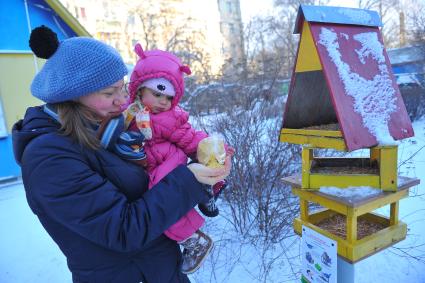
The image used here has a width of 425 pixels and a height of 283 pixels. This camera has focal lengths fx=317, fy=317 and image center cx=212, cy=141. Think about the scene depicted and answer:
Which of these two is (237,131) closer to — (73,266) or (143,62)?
(143,62)

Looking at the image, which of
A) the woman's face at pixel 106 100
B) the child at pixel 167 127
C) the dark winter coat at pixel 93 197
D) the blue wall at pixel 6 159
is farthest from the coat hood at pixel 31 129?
the blue wall at pixel 6 159

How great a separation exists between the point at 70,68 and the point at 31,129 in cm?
24

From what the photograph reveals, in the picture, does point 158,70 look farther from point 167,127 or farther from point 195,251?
point 195,251


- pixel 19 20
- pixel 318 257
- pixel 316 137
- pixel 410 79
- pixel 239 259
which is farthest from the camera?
pixel 410 79

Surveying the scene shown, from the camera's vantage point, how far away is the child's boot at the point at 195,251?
1.45 metres

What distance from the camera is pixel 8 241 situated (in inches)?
151

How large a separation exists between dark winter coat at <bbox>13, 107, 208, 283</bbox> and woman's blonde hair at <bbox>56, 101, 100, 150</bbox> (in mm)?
25

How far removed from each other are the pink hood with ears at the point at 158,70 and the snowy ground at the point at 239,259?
6.65 feet

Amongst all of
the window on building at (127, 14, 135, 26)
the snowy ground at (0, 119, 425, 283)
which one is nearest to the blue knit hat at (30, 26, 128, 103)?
the snowy ground at (0, 119, 425, 283)

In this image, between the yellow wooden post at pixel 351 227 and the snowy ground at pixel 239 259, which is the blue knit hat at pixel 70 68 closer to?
the yellow wooden post at pixel 351 227

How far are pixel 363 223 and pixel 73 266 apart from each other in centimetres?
149

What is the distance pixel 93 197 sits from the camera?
0.97 m

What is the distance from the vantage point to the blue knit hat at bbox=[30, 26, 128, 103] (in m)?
1.05

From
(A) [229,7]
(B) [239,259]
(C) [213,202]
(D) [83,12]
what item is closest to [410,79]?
(B) [239,259]
